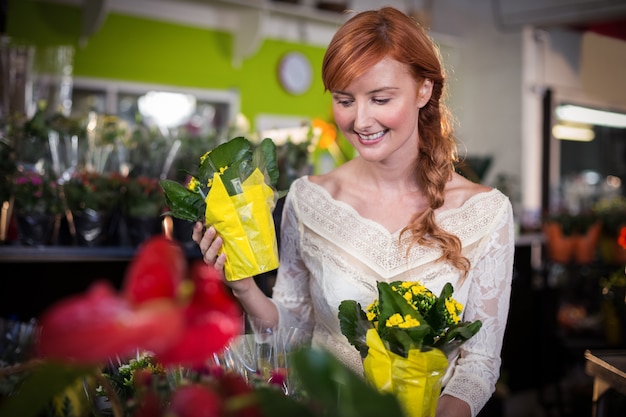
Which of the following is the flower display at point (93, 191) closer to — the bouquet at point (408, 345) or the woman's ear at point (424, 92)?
the woman's ear at point (424, 92)

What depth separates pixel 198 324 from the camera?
573 millimetres

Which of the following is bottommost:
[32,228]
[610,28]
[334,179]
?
[32,228]

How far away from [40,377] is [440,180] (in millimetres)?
1462

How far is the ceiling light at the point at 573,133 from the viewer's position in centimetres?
698

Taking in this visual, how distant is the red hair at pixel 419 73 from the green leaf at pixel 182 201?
43cm

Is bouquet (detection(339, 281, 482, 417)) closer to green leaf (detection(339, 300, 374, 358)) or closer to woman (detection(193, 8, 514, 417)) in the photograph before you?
green leaf (detection(339, 300, 374, 358))

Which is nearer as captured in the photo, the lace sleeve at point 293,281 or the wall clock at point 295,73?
the lace sleeve at point 293,281

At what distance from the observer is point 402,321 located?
1149 millimetres

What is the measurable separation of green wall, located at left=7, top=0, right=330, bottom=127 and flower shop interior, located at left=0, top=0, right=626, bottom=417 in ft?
0.04

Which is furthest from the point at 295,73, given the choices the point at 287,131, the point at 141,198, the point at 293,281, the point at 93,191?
the point at 293,281

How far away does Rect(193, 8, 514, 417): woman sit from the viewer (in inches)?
67.1

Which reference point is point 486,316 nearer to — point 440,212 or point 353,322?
point 440,212

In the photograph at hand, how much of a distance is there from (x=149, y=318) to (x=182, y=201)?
105cm

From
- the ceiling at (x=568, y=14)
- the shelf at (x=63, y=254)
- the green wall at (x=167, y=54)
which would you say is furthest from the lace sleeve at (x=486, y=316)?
the ceiling at (x=568, y=14)
